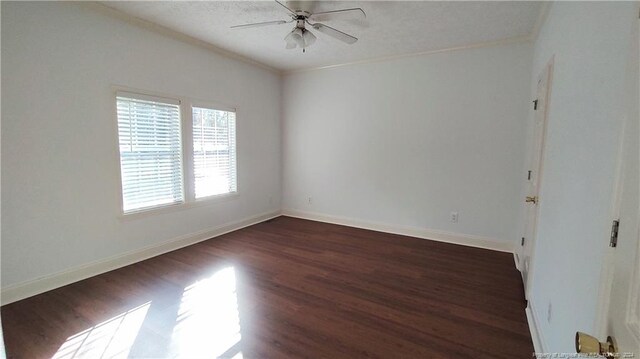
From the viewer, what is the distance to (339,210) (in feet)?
16.1

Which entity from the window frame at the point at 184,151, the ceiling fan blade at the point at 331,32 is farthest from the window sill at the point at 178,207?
the ceiling fan blade at the point at 331,32

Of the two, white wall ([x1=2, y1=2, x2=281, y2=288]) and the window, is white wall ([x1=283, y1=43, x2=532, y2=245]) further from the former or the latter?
white wall ([x1=2, y1=2, x2=281, y2=288])

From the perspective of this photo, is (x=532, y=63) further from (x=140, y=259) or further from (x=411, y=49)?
(x=140, y=259)

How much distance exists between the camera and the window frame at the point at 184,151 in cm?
297

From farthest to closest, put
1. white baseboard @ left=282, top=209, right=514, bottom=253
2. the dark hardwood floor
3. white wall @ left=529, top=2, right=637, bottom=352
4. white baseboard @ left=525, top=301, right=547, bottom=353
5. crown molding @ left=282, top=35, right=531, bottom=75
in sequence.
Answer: white baseboard @ left=282, top=209, right=514, bottom=253 < crown molding @ left=282, top=35, right=531, bottom=75 < the dark hardwood floor < white baseboard @ left=525, top=301, right=547, bottom=353 < white wall @ left=529, top=2, right=637, bottom=352

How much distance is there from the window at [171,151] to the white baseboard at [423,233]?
1690 mm

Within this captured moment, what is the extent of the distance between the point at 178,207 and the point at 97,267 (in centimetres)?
103

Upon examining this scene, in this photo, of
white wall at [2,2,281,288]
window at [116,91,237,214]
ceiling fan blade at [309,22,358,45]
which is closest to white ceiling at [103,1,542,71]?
ceiling fan blade at [309,22,358,45]

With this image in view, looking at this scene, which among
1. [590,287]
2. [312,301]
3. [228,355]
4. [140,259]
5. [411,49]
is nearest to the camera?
[590,287]

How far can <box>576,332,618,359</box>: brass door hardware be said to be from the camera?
0.62 metres

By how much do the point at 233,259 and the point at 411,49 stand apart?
11.8ft

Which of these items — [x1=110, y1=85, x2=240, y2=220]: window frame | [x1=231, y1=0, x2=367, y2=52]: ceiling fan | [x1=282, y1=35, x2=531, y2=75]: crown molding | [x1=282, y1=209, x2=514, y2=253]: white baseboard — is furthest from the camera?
[x1=282, y1=209, x2=514, y2=253]: white baseboard

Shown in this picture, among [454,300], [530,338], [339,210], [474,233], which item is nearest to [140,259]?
[339,210]

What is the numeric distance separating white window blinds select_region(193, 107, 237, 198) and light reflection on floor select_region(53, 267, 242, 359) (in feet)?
6.09
